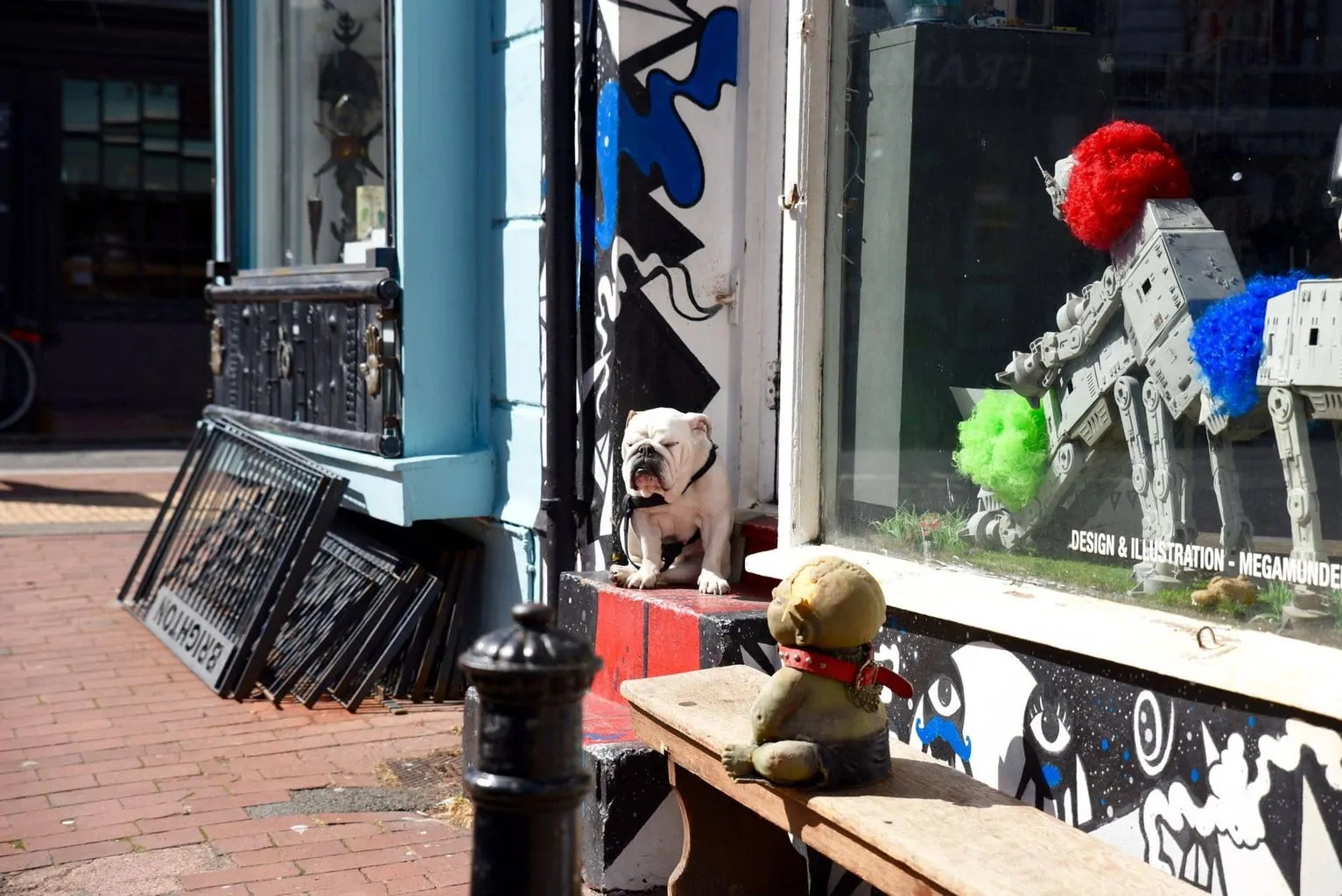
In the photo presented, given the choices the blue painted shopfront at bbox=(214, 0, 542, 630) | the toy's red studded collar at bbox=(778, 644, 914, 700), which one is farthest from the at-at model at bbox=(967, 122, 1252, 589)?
the blue painted shopfront at bbox=(214, 0, 542, 630)

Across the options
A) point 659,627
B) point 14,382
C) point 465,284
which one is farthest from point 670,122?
point 14,382

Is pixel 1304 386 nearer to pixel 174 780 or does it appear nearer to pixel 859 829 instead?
pixel 859 829

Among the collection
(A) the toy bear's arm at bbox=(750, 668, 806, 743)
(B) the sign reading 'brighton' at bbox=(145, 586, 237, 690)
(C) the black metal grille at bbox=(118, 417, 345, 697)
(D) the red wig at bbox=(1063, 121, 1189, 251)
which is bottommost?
(B) the sign reading 'brighton' at bbox=(145, 586, 237, 690)

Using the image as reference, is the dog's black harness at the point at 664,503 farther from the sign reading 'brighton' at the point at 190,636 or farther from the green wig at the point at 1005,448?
the sign reading 'brighton' at the point at 190,636

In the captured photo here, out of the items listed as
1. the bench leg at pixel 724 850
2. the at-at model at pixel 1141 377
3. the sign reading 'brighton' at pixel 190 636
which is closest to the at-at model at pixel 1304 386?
the at-at model at pixel 1141 377

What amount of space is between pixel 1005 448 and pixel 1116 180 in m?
0.73

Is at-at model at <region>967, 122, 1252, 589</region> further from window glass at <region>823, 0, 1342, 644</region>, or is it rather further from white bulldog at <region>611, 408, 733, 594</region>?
white bulldog at <region>611, 408, 733, 594</region>

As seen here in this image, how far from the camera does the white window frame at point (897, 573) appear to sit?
9.08 feet

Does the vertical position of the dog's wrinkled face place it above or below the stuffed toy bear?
above

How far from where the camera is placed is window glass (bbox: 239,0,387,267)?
6934 mm

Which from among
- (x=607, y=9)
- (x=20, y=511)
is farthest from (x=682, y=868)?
(x=20, y=511)

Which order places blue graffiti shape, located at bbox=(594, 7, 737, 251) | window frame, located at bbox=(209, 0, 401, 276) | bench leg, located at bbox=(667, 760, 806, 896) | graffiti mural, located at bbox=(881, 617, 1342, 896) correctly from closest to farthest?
graffiti mural, located at bbox=(881, 617, 1342, 896) → bench leg, located at bbox=(667, 760, 806, 896) → blue graffiti shape, located at bbox=(594, 7, 737, 251) → window frame, located at bbox=(209, 0, 401, 276)

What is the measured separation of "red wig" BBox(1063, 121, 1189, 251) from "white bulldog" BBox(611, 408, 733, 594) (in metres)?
1.31

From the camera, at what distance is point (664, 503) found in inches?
174
